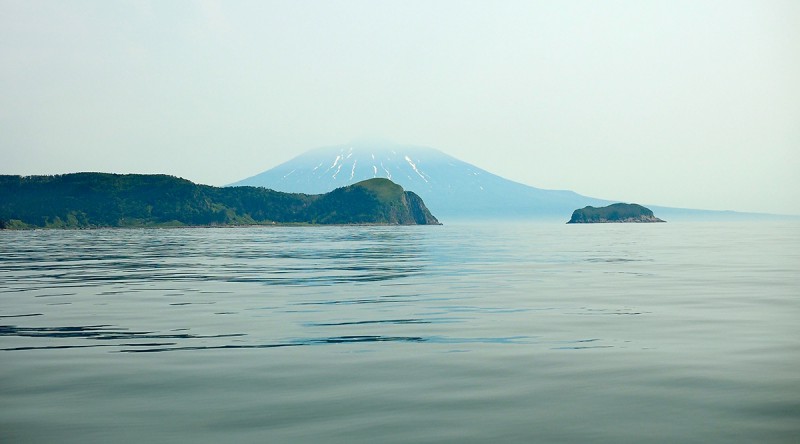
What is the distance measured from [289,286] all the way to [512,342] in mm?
19806

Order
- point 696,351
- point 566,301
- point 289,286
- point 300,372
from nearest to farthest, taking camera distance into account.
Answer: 1. point 300,372
2. point 696,351
3. point 566,301
4. point 289,286

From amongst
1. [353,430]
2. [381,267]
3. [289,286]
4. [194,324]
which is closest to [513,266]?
[381,267]

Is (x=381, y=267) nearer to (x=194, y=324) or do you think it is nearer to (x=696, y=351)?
(x=194, y=324)

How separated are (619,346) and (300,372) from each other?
796 centimetres

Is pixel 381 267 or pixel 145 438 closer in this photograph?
pixel 145 438

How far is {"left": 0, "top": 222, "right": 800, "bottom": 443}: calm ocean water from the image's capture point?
1193 cm

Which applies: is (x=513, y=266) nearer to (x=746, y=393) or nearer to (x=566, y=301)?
(x=566, y=301)

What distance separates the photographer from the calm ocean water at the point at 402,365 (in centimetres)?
1193

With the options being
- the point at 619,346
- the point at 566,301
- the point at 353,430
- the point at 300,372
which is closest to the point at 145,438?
the point at 353,430

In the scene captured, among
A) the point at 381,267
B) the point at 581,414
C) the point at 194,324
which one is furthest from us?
the point at 381,267

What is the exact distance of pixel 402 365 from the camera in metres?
16.9

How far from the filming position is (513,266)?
53.7 meters

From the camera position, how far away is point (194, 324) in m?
24.2

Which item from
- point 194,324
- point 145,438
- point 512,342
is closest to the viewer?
point 145,438
